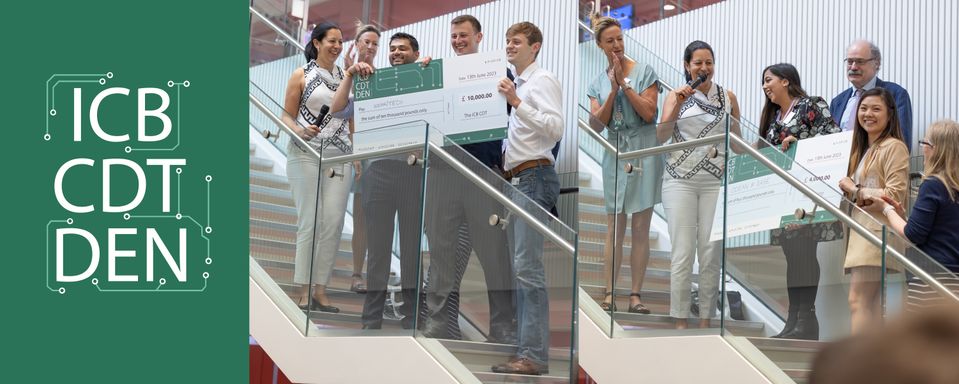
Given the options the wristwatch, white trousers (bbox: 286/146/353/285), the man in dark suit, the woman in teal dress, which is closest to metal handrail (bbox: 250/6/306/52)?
white trousers (bbox: 286/146/353/285)

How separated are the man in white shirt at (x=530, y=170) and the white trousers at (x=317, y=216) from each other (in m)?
0.72

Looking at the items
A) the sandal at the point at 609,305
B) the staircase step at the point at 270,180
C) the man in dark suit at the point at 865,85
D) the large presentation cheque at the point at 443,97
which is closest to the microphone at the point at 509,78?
the large presentation cheque at the point at 443,97

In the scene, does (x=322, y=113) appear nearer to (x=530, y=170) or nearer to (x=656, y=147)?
(x=530, y=170)

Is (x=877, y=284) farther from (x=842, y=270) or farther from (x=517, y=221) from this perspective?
(x=517, y=221)

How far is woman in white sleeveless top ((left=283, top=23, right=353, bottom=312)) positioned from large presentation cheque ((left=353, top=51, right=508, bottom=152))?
0.15 metres

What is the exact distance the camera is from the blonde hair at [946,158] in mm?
4102

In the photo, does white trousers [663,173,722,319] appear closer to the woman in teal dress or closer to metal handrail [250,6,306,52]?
the woman in teal dress

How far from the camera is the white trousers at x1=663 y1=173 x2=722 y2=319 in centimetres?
434

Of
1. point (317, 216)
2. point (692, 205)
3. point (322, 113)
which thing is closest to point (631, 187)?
point (692, 205)

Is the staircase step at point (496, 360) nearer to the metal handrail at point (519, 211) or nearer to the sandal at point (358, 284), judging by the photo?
the metal handrail at point (519, 211)

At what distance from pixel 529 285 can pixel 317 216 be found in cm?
109
